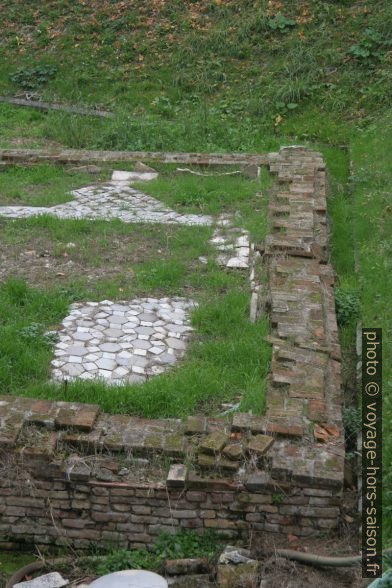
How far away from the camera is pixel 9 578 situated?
4523 millimetres

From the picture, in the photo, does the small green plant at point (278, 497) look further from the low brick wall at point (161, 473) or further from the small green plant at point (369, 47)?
the small green plant at point (369, 47)

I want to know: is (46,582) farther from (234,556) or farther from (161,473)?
(234,556)

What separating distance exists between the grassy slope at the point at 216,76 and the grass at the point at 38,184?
4.67 feet

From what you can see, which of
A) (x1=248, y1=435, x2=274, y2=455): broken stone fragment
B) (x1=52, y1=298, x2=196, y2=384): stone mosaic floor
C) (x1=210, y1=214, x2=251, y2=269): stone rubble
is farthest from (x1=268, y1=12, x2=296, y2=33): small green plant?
(x1=248, y1=435, x2=274, y2=455): broken stone fragment

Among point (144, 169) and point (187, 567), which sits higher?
point (144, 169)

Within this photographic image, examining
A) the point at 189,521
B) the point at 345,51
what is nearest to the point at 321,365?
the point at 189,521

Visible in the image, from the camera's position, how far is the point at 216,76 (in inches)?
538

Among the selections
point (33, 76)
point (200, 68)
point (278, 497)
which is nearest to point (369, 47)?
point (200, 68)

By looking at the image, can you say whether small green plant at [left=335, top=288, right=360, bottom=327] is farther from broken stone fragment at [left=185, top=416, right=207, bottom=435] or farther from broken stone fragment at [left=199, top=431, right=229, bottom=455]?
broken stone fragment at [left=199, top=431, right=229, bottom=455]

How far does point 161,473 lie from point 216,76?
10242 millimetres

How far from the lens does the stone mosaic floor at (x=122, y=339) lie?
228 inches

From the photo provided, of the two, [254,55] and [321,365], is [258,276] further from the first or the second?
[254,55]

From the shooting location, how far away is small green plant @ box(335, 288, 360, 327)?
690 centimetres

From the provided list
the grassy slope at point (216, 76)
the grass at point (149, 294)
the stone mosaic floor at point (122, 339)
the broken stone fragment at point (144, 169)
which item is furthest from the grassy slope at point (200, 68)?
the stone mosaic floor at point (122, 339)
